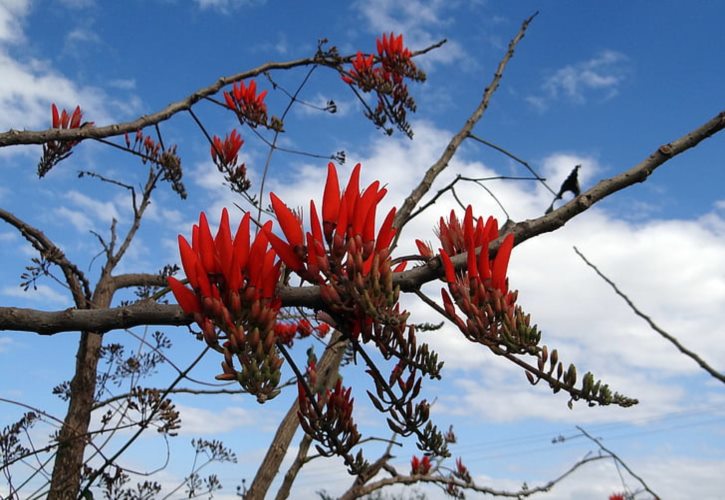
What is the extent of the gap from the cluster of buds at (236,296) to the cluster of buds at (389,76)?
2745mm

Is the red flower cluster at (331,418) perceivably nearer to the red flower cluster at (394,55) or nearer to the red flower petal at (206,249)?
the red flower petal at (206,249)

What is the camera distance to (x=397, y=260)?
1.07m

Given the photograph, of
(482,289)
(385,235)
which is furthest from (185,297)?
(482,289)

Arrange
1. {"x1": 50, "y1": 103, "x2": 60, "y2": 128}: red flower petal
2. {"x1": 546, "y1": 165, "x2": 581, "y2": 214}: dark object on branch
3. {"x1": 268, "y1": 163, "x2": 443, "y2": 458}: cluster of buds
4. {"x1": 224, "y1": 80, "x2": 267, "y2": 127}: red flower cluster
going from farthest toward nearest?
{"x1": 224, "y1": 80, "x2": 267, "y2": 127}: red flower cluster → {"x1": 50, "y1": 103, "x2": 60, "y2": 128}: red flower petal → {"x1": 546, "y1": 165, "x2": 581, "y2": 214}: dark object on branch → {"x1": 268, "y1": 163, "x2": 443, "y2": 458}: cluster of buds

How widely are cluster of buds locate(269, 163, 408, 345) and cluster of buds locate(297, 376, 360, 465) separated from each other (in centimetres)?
17

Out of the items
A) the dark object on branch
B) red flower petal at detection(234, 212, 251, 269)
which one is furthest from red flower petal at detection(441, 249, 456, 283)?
the dark object on branch

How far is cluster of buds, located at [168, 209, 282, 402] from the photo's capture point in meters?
0.86

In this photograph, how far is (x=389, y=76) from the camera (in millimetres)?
3715

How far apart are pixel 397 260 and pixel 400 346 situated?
15 cm

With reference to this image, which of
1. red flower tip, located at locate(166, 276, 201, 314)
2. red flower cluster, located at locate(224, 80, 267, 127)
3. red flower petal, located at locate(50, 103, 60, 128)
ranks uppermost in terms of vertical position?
red flower cluster, located at locate(224, 80, 267, 127)

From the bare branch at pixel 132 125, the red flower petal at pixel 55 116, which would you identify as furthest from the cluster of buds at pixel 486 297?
the red flower petal at pixel 55 116

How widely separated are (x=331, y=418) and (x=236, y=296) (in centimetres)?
30

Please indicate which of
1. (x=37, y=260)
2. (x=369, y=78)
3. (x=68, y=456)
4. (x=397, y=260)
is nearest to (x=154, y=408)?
(x=68, y=456)

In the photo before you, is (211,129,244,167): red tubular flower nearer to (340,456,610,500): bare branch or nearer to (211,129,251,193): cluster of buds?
A: (211,129,251,193): cluster of buds
